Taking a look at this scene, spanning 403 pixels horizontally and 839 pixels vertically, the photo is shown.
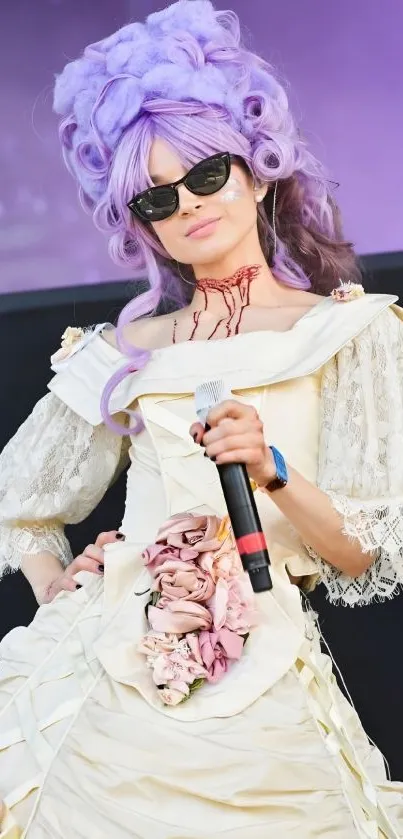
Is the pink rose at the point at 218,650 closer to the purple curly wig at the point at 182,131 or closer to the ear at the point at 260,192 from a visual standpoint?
the purple curly wig at the point at 182,131

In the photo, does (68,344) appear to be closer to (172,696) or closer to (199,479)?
(199,479)

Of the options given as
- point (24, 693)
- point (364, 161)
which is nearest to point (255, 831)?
point (24, 693)

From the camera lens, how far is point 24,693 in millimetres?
1394

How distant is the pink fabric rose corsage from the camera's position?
4.21ft

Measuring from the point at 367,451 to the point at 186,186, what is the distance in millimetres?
442

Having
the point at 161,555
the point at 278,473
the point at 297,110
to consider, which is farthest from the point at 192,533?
the point at 297,110

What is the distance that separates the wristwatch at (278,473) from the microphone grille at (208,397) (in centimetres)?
12

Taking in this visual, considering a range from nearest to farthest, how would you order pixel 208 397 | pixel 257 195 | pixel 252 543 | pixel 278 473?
1. pixel 252 543
2. pixel 208 397
3. pixel 278 473
4. pixel 257 195

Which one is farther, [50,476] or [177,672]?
[50,476]

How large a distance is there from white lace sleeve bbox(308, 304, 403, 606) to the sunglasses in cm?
29

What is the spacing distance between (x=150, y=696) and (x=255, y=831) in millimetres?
199

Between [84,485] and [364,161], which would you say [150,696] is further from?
[364,161]

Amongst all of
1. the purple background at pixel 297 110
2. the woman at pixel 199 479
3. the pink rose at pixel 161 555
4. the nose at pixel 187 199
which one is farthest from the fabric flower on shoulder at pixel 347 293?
the pink rose at pixel 161 555

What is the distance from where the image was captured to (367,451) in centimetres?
144
